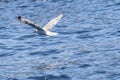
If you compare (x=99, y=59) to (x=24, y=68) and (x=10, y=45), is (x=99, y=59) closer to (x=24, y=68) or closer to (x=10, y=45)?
(x=24, y=68)

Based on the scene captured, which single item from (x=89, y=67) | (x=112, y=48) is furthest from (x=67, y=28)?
(x=89, y=67)

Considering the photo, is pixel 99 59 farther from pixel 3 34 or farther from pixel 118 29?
pixel 3 34

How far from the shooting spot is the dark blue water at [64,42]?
19.3 metres

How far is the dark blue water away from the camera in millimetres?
19328

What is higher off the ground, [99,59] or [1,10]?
[1,10]

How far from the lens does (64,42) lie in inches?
892

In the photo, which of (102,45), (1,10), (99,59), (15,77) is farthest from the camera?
(1,10)

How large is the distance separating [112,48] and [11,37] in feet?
16.5

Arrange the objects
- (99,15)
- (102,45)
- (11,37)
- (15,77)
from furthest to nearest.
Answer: (99,15) → (11,37) → (102,45) → (15,77)

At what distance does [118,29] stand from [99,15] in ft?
8.94

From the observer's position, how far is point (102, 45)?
2192 cm

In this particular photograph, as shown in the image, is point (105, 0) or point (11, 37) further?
point (105, 0)

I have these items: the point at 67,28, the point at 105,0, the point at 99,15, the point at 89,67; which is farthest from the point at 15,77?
the point at 105,0

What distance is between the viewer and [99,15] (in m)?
26.2
